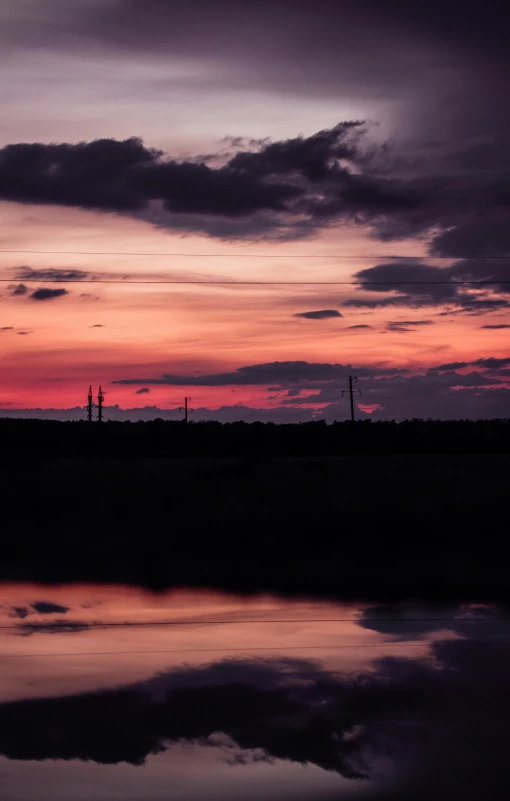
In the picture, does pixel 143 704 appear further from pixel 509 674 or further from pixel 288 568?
pixel 288 568

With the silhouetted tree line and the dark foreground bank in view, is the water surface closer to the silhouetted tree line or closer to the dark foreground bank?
the dark foreground bank

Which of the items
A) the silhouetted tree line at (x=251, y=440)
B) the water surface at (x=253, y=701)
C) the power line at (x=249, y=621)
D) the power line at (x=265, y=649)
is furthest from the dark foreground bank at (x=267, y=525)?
the silhouetted tree line at (x=251, y=440)

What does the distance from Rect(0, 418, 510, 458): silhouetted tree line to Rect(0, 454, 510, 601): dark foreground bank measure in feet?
43.5

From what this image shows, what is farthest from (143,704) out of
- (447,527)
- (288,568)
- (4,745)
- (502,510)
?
(502,510)

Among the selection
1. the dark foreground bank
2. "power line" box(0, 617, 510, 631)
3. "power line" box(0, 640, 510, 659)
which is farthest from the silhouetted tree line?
"power line" box(0, 640, 510, 659)

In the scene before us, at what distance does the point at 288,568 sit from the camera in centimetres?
1602

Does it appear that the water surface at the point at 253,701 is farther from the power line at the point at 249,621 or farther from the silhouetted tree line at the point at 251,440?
the silhouetted tree line at the point at 251,440

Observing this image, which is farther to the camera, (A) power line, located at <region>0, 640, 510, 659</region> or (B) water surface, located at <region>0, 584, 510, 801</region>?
(A) power line, located at <region>0, 640, 510, 659</region>

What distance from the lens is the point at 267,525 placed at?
24.1 m

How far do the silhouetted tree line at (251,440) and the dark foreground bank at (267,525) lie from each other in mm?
13247

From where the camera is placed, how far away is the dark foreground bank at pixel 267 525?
49.0 feet

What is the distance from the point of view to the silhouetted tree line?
59812mm

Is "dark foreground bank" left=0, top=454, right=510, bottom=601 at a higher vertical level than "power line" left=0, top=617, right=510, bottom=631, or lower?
higher

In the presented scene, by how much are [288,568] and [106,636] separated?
593 centimetres
